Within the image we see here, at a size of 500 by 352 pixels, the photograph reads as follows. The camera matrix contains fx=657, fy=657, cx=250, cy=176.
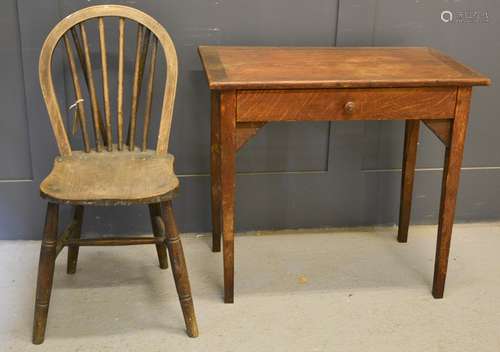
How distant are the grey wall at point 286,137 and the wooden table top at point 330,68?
5.9 inches

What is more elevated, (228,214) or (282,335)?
(228,214)

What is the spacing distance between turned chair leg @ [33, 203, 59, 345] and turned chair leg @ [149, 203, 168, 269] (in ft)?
1.34

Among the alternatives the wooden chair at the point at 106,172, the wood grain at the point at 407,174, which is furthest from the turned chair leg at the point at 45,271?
the wood grain at the point at 407,174

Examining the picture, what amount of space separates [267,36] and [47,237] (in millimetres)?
1115

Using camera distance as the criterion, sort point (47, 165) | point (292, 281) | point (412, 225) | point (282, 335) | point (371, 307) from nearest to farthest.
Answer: point (282, 335) < point (371, 307) < point (292, 281) < point (47, 165) < point (412, 225)

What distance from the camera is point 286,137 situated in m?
2.64

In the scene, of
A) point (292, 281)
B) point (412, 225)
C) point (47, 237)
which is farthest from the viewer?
point (412, 225)

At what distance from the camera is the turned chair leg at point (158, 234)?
90.0 inches

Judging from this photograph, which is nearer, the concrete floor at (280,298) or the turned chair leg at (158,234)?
the concrete floor at (280,298)

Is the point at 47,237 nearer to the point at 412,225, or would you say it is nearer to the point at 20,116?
the point at 20,116

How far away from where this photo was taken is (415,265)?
251 cm

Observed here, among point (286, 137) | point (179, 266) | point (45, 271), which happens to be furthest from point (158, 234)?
point (286, 137)

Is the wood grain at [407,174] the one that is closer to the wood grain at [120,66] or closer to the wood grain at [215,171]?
the wood grain at [215,171]

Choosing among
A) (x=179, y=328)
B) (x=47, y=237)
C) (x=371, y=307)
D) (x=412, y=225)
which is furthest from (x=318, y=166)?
(x=47, y=237)
